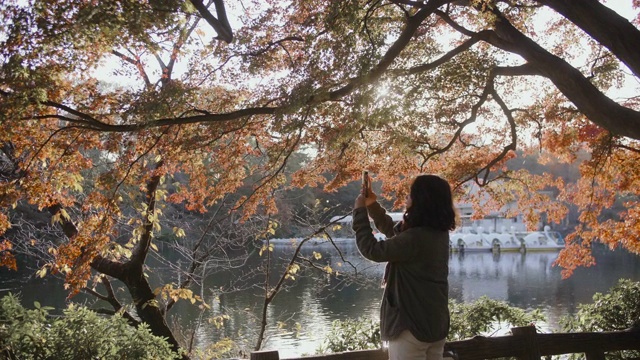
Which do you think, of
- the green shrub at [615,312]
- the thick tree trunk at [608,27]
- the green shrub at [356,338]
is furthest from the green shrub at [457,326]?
the thick tree trunk at [608,27]

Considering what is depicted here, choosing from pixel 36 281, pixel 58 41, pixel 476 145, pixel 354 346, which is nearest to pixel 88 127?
pixel 58 41

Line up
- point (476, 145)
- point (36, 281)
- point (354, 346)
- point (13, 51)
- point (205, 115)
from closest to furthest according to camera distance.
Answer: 1. point (13, 51)
2. point (205, 115)
3. point (354, 346)
4. point (476, 145)
5. point (36, 281)

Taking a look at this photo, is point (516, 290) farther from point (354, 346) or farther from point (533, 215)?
point (354, 346)

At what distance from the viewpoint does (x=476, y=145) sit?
6465 mm

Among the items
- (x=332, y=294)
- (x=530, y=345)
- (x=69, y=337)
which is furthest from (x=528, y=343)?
(x=332, y=294)

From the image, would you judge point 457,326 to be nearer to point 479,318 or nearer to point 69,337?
point 479,318

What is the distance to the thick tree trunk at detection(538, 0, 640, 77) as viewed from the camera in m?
3.62

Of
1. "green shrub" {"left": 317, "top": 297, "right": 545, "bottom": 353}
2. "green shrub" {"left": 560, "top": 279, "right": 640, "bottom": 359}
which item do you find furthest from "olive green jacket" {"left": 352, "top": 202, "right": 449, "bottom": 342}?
"green shrub" {"left": 560, "top": 279, "right": 640, "bottom": 359}

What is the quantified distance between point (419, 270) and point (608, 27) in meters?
Answer: 2.41

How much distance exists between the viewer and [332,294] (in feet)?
39.7

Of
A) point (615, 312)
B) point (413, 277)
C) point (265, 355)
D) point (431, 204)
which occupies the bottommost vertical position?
point (615, 312)

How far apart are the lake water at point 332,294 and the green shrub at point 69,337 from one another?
4669 millimetres

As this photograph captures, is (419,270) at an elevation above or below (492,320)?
above

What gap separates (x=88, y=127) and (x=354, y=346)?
9.18 ft
